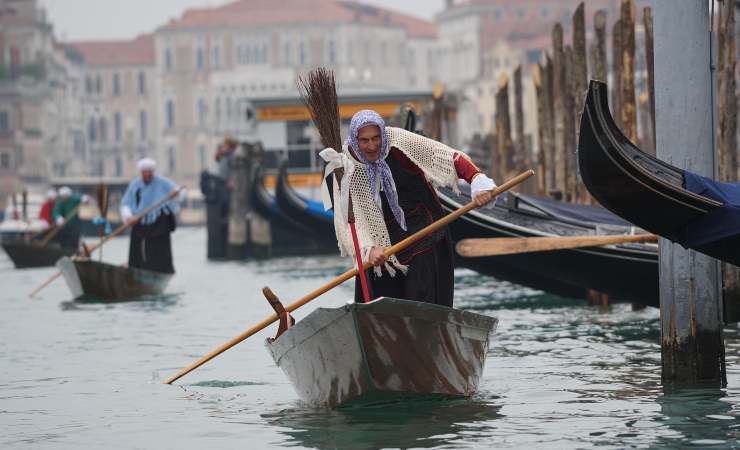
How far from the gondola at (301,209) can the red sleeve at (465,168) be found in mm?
15776

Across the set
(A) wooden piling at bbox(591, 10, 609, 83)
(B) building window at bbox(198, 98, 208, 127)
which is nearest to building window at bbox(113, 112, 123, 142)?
(B) building window at bbox(198, 98, 208, 127)

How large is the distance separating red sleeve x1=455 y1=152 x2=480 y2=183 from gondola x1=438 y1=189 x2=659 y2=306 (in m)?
3.01

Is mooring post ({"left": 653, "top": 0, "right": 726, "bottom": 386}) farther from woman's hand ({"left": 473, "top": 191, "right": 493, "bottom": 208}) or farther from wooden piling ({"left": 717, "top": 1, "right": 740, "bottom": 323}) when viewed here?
wooden piling ({"left": 717, "top": 1, "right": 740, "bottom": 323})

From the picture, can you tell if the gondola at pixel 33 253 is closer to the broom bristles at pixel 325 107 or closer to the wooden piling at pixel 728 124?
the wooden piling at pixel 728 124

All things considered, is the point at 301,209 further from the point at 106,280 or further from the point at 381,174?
the point at 381,174

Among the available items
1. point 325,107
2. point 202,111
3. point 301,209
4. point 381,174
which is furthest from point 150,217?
point 202,111

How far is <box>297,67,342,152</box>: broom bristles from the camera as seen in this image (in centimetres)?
820

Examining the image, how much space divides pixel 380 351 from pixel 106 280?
→ 9.06 m

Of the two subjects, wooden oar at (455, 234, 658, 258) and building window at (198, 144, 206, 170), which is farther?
building window at (198, 144, 206, 170)

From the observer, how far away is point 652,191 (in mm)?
7098

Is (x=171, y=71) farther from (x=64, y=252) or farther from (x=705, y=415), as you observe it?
(x=705, y=415)

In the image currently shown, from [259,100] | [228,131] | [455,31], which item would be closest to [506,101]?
[259,100]

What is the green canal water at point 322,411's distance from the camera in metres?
7.34

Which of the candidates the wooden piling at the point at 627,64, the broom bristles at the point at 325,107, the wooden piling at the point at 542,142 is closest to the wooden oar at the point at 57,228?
the wooden piling at the point at 542,142
